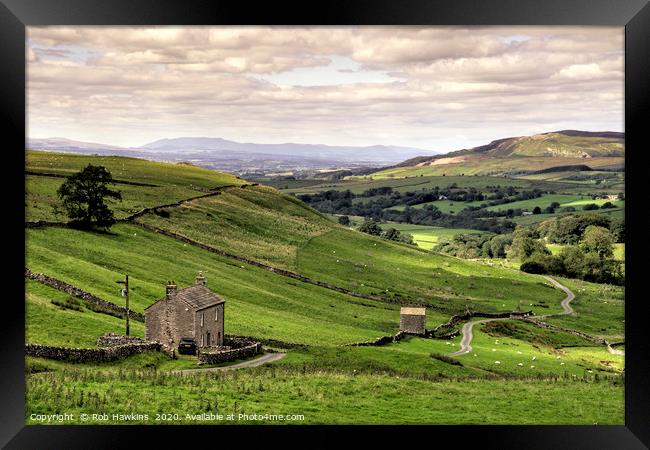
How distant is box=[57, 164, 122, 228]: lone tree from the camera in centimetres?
3183

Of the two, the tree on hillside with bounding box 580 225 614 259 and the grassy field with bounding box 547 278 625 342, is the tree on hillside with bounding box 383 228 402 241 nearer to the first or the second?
the grassy field with bounding box 547 278 625 342

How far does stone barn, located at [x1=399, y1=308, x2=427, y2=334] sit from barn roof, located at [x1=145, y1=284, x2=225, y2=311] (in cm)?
1120

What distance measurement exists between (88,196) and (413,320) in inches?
696

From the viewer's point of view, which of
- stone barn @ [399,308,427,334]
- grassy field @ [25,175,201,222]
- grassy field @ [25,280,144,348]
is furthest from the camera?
stone barn @ [399,308,427,334]

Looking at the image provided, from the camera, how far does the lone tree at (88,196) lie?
31833 mm

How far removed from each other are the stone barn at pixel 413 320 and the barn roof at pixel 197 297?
11.2 m

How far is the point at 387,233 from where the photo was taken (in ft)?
167

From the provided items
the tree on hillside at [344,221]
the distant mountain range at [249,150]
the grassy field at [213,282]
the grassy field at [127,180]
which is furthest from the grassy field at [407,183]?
the grassy field at [213,282]

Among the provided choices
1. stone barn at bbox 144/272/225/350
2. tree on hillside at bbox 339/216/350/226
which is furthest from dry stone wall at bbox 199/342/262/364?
tree on hillside at bbox 339/216/350/226

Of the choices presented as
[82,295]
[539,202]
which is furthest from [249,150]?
[539,202]

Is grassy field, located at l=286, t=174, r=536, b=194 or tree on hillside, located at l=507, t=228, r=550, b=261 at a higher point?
grassy field, located at l=286, t=174, r=536, b=194

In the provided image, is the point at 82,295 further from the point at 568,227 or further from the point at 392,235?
the point at 568,227

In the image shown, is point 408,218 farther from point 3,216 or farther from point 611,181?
point 3,216

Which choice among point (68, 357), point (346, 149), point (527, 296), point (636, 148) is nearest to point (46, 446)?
point (68, 357)
